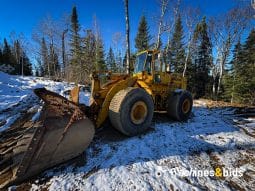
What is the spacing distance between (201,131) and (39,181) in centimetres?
431

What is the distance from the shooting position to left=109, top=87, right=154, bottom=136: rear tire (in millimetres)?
4169

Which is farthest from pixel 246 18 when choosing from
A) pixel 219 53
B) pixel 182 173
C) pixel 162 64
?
pixel 182 173

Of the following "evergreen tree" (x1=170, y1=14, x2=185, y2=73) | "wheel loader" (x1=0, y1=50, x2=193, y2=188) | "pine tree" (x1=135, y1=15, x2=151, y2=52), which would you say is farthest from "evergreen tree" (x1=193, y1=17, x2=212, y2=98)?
"wheel loader" (x1=0, y1=50, x2=193, y2=188)

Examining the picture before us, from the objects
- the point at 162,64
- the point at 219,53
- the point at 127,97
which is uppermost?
the point at 219,53

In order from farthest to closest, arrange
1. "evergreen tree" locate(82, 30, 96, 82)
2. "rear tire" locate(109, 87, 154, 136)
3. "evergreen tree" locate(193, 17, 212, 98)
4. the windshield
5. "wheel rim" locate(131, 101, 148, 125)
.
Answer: "evergreen tree" locate(193, 17, 212, 98) < "evergreen tree" locate(82, 30, 96, 82) < the windshield < "wheel rim" locate(131, 101, 148, 125) < "rear tire" locate(109, 87, 154, 136)

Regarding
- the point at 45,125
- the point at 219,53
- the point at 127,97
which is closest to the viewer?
the point at 45,125

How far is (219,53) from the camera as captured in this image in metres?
20.4

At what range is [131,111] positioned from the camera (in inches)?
172

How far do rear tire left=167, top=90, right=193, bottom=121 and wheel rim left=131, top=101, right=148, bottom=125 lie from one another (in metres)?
1.73


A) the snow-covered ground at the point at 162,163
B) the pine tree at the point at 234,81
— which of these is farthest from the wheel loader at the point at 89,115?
the pine tree at the point at 234,81

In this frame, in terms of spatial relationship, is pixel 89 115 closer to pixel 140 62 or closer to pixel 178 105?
pixel 140 62

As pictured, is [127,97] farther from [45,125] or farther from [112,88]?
[45,125]

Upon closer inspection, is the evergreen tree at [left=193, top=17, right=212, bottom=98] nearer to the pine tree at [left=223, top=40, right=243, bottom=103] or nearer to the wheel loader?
the pine tree at [left=223, top=40, right=243, bottom=103]

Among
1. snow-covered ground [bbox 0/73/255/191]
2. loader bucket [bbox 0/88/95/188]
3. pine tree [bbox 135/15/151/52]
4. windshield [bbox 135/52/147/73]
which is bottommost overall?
snow-covered ground [bbox 0/73/255/191]
